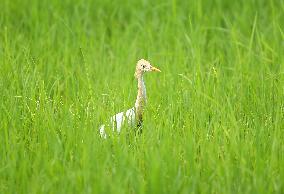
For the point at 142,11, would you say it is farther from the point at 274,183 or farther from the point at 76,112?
the point at 274,183

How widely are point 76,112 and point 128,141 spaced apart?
461mm

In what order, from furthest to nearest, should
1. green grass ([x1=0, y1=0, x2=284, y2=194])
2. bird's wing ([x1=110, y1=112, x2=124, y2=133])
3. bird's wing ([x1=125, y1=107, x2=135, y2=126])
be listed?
bird's wing ([x1=125, y1=107, x2=135, y2=126])
bird's wing ([x1=110, y1=112, x2=124, y2=133])
green grass ([x1=0, y1=0, x2=284, y2=194])

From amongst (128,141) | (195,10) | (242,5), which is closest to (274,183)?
(128,141)

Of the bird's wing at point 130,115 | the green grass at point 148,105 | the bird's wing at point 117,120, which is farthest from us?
the bird's wing at point 130,115

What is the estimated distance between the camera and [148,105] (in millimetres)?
5105

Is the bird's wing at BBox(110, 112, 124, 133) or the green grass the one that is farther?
the bird's wing at BBox(110, 112, 124, 133)

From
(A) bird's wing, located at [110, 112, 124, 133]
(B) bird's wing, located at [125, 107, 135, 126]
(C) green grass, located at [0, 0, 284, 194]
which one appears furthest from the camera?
(B) bird's wing, located at [125, 107, 135, 126]

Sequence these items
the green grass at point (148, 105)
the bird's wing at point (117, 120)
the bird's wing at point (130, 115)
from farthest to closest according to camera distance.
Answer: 1. the bird's wing at point (130, 115)
2. the bird's wing at point (117, 120)
3. the green grass at point (148, 105)

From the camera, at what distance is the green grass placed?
4.12 meters

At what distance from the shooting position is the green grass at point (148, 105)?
4.12 meters

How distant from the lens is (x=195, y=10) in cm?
710

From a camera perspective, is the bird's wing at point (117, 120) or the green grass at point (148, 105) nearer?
the green grass at point (148, 105)

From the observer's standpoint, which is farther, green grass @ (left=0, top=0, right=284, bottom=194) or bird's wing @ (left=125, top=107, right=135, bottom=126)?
bird's wing @ (left=125, top=107, right=135, bottom=126)

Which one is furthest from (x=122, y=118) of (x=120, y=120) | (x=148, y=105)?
(x=148, y=105)
